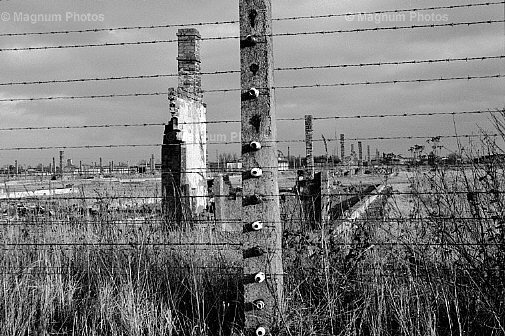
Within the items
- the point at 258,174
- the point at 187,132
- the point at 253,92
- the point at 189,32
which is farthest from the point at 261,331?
the point at 189,32

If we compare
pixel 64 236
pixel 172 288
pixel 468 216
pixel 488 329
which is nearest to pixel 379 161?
pixel 468 216

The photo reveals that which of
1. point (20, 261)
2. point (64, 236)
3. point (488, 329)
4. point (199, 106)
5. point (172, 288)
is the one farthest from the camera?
point (199, 106)

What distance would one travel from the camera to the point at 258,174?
389 centimetres

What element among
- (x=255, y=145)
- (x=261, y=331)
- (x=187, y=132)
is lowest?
(x=261, y=331)

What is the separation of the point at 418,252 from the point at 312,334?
109 cm

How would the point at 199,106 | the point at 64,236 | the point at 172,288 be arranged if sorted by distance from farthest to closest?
the point at 199,106, the point at 64,236, the point at 172,288

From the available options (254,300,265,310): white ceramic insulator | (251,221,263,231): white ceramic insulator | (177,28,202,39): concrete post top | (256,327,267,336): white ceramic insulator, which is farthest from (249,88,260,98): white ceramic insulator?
(177,28,202,39): concrete post top

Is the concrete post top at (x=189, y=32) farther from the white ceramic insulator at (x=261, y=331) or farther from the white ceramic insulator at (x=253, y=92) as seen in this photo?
the white ceramic insulator at (x=261, y=331)

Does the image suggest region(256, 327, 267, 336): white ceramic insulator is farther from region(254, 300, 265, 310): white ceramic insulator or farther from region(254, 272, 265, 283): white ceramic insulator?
region(254, 272, 265, 283): white ceramic insulator

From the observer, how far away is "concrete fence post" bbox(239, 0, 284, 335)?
153 inches

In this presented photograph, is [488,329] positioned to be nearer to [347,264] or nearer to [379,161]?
[347,264]

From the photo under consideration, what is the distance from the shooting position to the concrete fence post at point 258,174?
3.88 m

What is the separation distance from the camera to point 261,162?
3928 mm

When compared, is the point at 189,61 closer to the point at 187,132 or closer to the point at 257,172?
the point at 187,132
